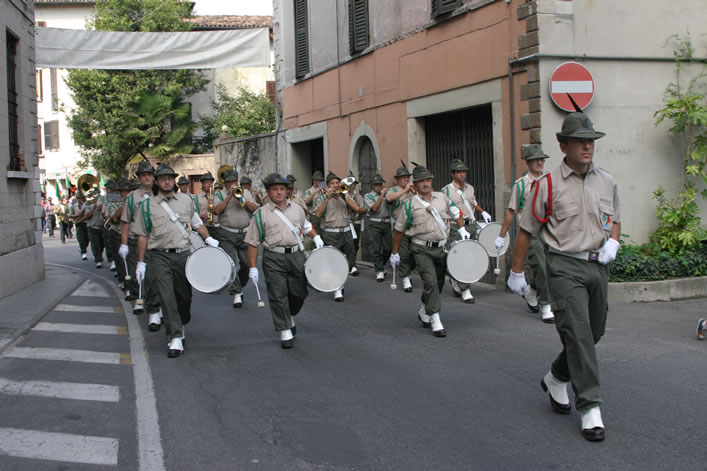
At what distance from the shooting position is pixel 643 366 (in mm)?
6957

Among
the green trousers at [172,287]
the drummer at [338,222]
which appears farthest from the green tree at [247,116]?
the green trousers at [172,287]

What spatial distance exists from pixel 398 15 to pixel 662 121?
6.35 m

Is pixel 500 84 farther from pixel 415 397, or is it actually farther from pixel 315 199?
pixel 415 397

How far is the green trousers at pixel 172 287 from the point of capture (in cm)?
816

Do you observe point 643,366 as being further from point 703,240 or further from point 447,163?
point 447,163

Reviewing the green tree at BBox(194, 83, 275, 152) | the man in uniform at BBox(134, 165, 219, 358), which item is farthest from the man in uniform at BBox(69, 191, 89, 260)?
the green tree at BBox(194, 83, 275, 152)

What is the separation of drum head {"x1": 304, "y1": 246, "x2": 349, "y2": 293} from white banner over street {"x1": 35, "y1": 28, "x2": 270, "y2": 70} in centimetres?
918

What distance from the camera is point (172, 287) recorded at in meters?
8.30

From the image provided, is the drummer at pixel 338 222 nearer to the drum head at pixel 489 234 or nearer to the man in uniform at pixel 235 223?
the man in uniform at pixel 235 223

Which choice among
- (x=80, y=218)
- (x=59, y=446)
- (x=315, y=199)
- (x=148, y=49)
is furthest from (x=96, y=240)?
(x=59, y=446)

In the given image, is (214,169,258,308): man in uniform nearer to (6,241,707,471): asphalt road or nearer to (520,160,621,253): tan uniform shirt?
(6,241,707,471): asphalt road

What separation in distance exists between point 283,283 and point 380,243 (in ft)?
21.5

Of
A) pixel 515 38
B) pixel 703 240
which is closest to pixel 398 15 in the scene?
pixel 515 38

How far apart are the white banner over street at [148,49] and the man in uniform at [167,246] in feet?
28.0
